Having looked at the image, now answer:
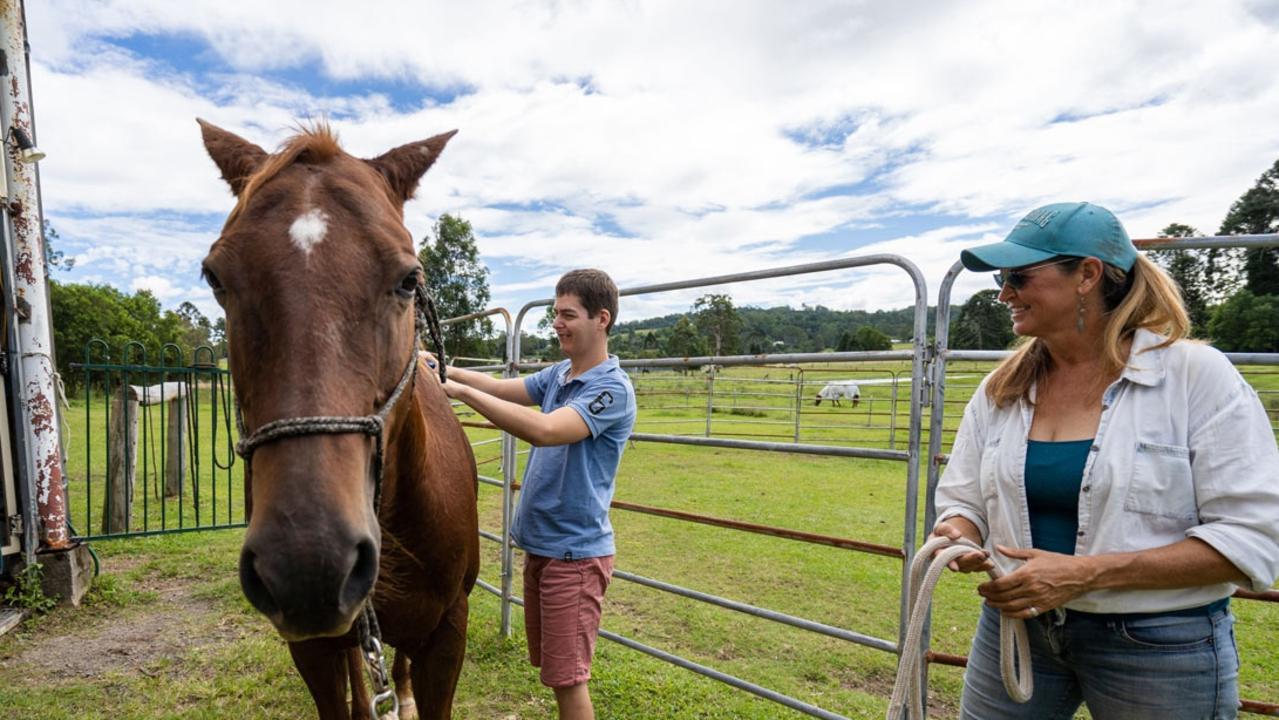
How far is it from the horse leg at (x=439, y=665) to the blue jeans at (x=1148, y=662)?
2006 mm

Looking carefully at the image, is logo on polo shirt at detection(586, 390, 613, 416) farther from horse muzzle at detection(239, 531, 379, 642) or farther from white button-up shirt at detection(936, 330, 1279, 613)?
white button-up shirt at detection(936, 330, 1279, 613)

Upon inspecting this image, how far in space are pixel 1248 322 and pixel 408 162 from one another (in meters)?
2.98

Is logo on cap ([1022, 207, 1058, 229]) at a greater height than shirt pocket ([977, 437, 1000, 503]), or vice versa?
logo on cap ([1022, 207, 1058, 229])

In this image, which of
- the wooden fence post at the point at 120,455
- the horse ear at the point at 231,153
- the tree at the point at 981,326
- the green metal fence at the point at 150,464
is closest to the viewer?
the horse ear at the point at 231,153

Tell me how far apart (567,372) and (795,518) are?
17.7 feet

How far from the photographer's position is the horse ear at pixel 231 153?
1887mm

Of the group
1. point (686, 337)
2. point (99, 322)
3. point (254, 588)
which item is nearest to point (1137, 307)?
point (254, 588)

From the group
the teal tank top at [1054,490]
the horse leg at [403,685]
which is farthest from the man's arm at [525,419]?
the horse leg at [403,685]

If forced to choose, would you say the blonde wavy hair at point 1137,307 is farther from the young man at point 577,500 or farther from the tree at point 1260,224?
the young man at point 577,500

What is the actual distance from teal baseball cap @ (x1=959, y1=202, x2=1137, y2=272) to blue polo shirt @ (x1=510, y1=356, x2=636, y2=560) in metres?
1.33

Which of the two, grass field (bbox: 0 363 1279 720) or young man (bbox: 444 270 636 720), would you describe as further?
grass field (bbox: 0 363 1279 720)

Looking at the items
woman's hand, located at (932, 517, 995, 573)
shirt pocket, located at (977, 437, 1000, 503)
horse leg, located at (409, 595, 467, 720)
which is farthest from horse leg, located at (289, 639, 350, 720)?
shirt pocket, located at (977, 437, 1000, 503)

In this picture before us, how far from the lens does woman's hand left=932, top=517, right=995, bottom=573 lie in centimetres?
155

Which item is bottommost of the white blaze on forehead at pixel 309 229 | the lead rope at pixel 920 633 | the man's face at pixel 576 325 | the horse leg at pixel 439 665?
the horse leg at pixel 439 665
